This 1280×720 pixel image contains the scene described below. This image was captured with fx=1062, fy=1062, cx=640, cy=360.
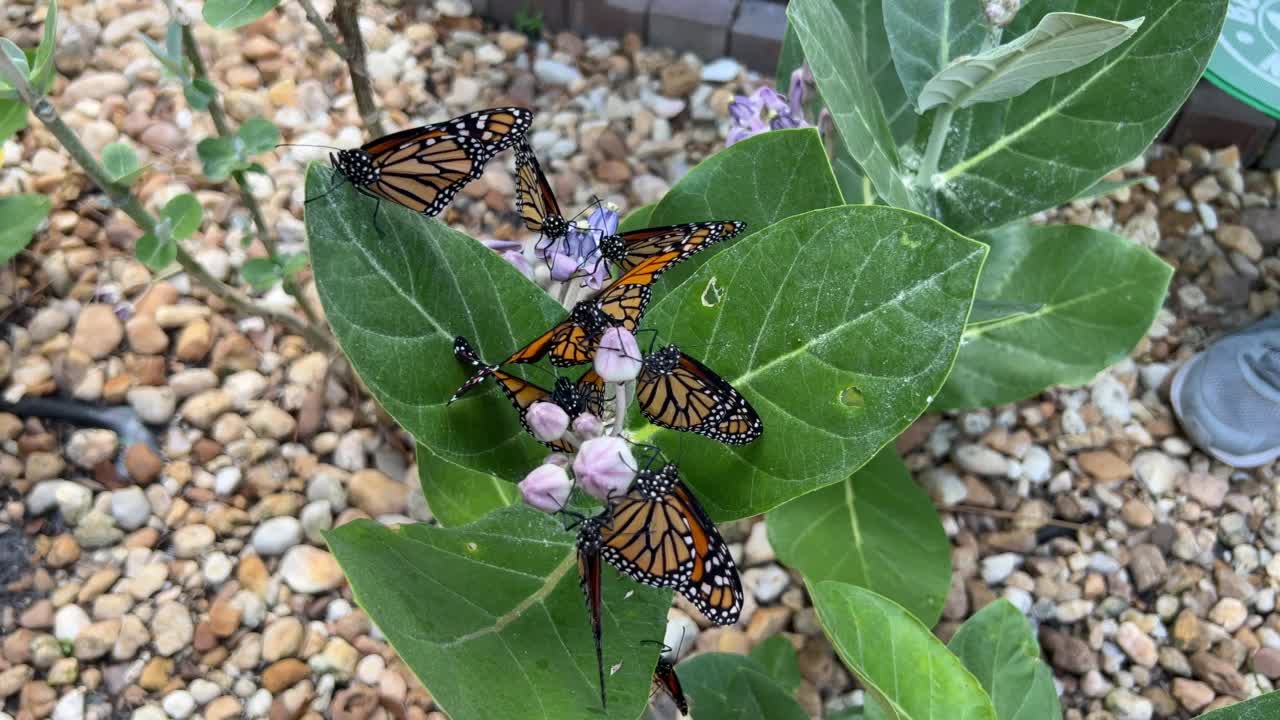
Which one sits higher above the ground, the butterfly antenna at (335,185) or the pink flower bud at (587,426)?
the butterfly antenna at (335,185)

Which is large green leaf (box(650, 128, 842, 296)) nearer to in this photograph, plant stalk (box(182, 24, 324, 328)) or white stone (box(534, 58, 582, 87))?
plant stalk (box(182, 24, 324, 328))

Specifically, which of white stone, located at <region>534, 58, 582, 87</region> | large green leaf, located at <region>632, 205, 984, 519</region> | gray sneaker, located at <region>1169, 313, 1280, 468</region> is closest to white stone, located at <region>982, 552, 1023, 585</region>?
gray sneaker, located at <region>1169, 313, 1280, 468</region>

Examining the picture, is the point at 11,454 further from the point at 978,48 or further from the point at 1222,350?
the point at 1222,350

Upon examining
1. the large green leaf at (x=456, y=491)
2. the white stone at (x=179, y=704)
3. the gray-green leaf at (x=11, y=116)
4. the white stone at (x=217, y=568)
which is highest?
the gray-green leaf at (x=11, y=116)

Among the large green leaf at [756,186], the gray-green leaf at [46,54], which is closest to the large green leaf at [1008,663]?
the large green leaf at [756,186]

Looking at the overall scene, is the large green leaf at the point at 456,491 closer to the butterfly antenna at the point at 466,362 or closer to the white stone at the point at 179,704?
the butterfly antenna at the point at 466,362

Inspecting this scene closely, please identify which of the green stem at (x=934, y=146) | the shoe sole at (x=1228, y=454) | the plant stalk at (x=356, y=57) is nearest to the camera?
the green stem at (x=934, y=146)

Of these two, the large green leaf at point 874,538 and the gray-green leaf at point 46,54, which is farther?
the large green leaf at point 874,538
